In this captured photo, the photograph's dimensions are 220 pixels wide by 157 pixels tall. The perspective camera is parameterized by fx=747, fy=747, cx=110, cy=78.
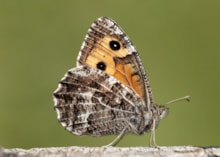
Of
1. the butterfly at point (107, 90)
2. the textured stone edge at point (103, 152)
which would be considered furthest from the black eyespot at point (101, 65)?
the textured stone edge at point (103, 152)

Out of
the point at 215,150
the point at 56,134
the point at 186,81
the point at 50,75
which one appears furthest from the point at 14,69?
the point at 215,150

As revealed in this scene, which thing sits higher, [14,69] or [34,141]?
[14,69]

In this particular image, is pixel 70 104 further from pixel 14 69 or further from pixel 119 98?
pixel 14 69

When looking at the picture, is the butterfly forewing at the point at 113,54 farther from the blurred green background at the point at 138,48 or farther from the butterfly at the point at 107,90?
the blurred green background at the point at 138,48

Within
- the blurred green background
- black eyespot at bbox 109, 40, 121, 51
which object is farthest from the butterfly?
the blurred green background

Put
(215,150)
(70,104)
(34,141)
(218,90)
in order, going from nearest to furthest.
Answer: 1. (215,150)
2. (70,104)
3. (34,141)
4. (218,90)

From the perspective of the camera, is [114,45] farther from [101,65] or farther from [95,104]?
[95,104]

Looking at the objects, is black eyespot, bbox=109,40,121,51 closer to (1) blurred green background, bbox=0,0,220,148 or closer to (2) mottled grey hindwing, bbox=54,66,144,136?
(2) mottled grey hindwing, bbox=54,66,144,136
